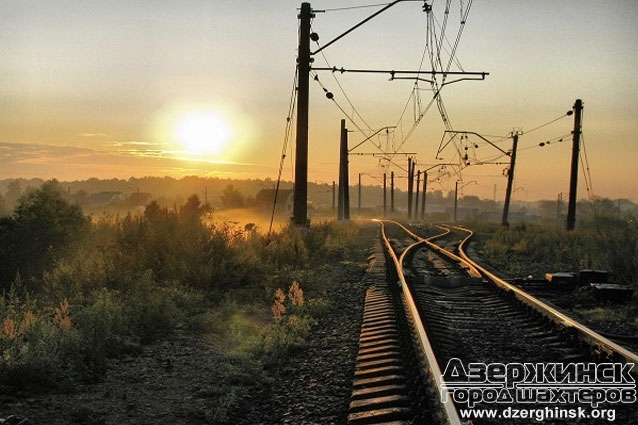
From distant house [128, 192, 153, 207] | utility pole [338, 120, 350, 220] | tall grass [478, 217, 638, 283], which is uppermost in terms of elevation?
utility pole [338, 120, 350, 220]

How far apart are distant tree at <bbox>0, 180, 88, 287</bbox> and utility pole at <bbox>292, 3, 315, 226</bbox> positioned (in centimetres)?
701

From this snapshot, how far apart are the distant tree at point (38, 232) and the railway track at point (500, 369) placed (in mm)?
9219

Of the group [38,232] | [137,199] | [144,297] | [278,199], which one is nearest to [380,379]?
[144,297]

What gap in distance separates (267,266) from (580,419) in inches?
396

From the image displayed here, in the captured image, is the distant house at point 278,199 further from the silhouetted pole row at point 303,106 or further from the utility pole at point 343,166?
the silhouetted pole row at point 303,106

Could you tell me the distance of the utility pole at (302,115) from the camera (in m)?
19.7

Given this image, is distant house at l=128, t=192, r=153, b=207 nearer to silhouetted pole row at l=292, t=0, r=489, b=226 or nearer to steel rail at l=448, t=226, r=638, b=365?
silhouetted pole row at l=292, t=0, r=489, b=226

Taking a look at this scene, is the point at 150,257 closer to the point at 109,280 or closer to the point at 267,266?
the point at 109,280

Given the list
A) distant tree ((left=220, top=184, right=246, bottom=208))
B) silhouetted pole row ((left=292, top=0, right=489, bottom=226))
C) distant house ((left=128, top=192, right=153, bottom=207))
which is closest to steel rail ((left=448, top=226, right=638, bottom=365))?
silhouetted pole row ((left=292, top=0, right=489, bottom=226))

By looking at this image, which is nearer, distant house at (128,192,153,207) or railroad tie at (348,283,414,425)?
railroad tie at (348,283,414,425)

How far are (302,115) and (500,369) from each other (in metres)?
15.2

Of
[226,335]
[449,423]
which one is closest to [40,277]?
[226,335]

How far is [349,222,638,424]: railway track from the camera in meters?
4.89

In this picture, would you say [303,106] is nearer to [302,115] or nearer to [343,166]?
[302,115]
